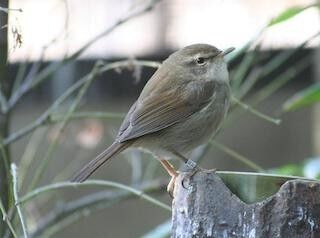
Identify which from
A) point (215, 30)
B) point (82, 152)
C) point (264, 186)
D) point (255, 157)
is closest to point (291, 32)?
point (215, 30)

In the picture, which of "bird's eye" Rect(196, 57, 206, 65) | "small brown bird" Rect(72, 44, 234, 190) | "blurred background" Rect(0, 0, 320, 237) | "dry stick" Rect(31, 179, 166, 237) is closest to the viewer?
"small brown bird" Rect(72, 44, 234, 190)

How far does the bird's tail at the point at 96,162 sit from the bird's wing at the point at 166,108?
84 mm

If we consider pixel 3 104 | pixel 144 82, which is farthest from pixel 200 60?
pixel 144 82

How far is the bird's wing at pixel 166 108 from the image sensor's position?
358 centimetres

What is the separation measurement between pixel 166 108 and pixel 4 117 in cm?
69

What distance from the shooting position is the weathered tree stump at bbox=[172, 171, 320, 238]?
2322mm

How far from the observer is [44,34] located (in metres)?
7.66

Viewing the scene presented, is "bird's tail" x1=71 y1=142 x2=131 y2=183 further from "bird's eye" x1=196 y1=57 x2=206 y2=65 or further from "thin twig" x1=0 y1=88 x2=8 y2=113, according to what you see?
"bird's eye" x1=196 y1=57 x2=206 y2=65

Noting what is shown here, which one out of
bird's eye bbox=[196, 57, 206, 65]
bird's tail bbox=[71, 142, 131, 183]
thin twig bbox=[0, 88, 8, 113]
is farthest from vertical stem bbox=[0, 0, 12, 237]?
bird's eye bbox=[196, 57, 206, 65]

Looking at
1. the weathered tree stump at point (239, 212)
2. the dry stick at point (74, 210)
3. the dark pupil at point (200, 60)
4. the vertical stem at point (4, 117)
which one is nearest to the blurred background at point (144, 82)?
the dry stick at point (74, 210)

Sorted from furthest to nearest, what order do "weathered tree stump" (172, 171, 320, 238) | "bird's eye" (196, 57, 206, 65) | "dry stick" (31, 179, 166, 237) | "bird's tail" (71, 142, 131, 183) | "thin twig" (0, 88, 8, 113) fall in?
"dry stick" (31, 179, 166, 237), "bird's eye" (196, 57, 206, 65), "thin twig" (0, 88, 8, 113), "bird's tail" (71, 142, 131, 183), "weathered tree stump" (172, 171, 320, 238)

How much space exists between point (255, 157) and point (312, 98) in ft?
15.0

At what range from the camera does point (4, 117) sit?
3.50 meters

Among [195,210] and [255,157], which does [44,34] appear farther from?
[195,210]
